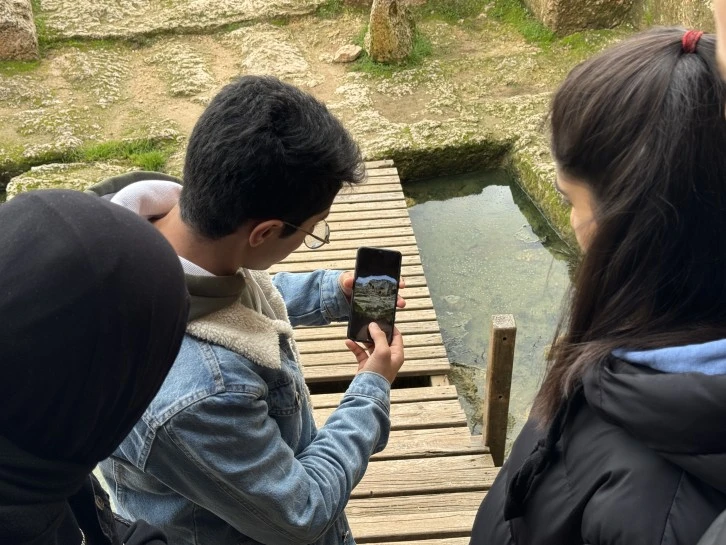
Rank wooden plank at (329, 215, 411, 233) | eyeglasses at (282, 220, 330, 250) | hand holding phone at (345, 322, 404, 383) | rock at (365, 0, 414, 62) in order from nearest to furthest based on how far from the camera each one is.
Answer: eyeglasses at (282, 220, 330, 250), hand holding phone at (345, 322, 404, 383), wooden plank at (329, 215, 411, 233), rock at (365, 0, 414, 62)

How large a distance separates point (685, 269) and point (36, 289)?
2.94ft

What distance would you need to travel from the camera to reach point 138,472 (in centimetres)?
137

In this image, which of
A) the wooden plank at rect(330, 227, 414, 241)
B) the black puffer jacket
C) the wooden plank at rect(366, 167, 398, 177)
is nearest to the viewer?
the black puffer jacket

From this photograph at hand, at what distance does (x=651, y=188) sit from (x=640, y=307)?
186 mm

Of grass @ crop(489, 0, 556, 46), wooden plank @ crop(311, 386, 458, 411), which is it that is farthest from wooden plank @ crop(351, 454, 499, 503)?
grass @ crop(489, 0, 556, 46)

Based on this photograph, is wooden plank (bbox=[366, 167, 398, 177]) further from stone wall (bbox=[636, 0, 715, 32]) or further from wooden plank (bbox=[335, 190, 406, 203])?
stone wall (bbox=[636, 0, 715, 32])

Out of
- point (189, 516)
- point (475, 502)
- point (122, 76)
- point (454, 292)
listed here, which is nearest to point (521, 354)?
point (454, 292)

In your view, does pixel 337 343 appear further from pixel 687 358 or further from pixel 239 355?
pixel 687 358

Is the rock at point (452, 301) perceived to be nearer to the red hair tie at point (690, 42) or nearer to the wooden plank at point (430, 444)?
the wooden plank at point (430, 444)

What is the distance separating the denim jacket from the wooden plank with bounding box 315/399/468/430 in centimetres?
154

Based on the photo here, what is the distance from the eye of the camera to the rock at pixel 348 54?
23.2 feet

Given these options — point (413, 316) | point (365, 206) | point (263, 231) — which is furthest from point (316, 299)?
point (365, 206)

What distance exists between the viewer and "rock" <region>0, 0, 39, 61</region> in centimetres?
688

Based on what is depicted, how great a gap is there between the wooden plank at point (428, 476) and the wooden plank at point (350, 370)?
0.59 metres
